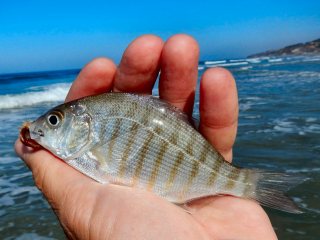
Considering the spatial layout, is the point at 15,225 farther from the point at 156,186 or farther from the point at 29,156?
the point at 156,186

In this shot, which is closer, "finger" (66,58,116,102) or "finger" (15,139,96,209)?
"finger" (15,139,96,209)

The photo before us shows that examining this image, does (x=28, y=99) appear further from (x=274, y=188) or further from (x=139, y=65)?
(x=274, y=188)

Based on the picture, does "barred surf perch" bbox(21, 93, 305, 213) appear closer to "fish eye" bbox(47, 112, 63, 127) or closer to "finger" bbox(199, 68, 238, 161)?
"fish eye" bbox(47, 112, 63, 127)

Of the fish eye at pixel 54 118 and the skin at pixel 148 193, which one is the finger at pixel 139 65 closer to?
the skin at pixel 148 193

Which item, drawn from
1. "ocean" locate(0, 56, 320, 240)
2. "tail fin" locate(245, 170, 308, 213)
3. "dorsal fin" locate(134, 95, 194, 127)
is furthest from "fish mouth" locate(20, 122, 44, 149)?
"ocean" locate(0, 56, 320, 240)

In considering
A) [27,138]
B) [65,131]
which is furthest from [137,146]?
[27,138]

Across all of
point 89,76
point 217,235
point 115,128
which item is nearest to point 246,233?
point 217,235
